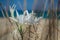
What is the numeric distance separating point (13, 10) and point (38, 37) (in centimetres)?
37

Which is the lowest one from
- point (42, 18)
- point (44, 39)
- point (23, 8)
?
point (44, 39)

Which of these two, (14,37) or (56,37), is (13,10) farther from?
(56,37)

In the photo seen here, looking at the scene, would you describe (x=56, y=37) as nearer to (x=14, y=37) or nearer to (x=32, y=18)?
(x=32, y=18)

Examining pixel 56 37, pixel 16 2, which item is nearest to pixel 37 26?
pixel 56 37

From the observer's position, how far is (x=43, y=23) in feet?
3.59

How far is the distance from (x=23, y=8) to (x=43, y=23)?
25 cm

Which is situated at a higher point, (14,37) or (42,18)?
(42,18)

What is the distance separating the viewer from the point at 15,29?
111cm

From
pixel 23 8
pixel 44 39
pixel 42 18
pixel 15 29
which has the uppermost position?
pixel 23 8

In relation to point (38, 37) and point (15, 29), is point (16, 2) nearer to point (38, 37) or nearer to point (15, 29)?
point (15, 29)

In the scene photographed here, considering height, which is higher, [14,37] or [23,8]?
[23,8]

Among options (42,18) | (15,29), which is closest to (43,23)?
(42,18)

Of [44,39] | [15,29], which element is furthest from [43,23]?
[15,29]

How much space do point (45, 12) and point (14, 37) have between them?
0.40 metres
